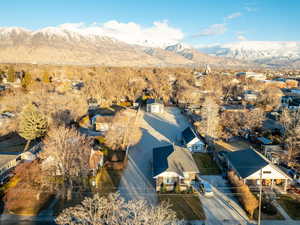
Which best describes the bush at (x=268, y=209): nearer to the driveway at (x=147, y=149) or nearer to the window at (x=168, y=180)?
the window at (x=168, y=180)

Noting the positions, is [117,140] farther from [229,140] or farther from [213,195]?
[229,140]

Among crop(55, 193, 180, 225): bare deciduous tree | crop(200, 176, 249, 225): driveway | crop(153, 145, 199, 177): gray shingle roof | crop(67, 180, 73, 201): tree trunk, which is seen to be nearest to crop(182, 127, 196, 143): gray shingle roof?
crop(153, 145, 199, 177): gray shingle roof

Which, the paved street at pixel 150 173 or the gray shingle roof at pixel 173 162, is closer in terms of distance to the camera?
the paved street at pixel 150 173

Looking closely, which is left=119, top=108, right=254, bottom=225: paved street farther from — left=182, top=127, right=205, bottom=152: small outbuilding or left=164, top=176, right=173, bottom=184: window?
left=182, top=127, right=205, bottom=152: small outbuilding

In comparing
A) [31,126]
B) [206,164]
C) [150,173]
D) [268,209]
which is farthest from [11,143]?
[268,209]

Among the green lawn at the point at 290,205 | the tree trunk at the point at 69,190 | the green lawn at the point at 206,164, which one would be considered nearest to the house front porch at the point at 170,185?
the green lawn at the point at 206,164

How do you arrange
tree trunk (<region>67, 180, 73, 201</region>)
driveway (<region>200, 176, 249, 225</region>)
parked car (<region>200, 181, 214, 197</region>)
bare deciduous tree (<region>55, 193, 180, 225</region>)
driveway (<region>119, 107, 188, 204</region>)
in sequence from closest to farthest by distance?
bare deciduous tree (<region>55, 193, 180, 225</region>) → driveway (<region>200, 176, 249, 225</region>) → tree trunk (<region>67, 180, 73, 201</region>) → parked car (<region>200, 181, 214, 197</region>) → driveway (<region>119, 107, 188, 204</region>)
